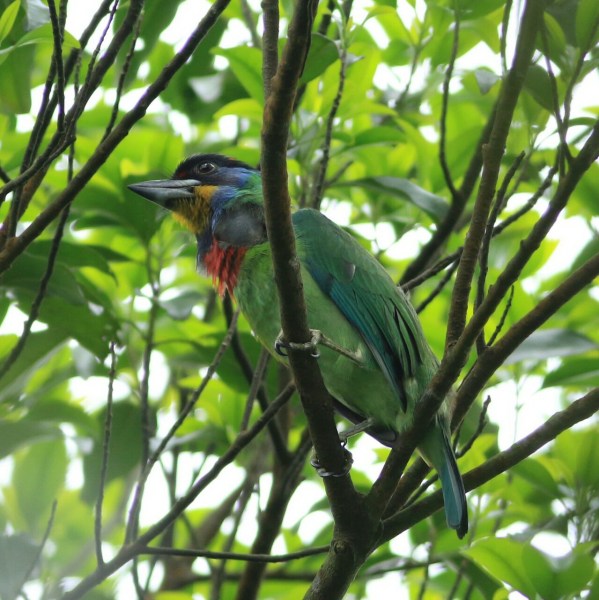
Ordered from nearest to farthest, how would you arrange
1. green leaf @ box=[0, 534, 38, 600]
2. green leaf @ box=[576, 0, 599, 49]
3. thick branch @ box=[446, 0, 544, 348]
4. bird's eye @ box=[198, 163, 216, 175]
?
thick branch @ box=[446, 0, 544, 348]
green leaf @ box=[576, 0, 599, 49]
green leaf @ box=[0, 534, 38, 600]
bird's eye @ box=[198, 163, 216, 175]

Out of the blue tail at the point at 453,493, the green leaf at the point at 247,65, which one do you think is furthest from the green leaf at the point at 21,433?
the green leaf at the point at 247,65

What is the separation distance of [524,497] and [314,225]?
5.20 ft

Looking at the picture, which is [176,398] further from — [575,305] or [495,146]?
[495,146]

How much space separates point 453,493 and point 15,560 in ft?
4.90

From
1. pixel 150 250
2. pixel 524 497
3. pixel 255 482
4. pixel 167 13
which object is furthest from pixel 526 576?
pixel 167 13

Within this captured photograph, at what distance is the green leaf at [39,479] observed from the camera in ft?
14.7

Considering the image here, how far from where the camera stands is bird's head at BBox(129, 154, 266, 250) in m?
4.18

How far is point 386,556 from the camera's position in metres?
4.59

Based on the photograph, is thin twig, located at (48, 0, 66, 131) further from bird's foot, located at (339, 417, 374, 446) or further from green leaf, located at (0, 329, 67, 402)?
bird's foot, located at (339, 417, 374, 446)

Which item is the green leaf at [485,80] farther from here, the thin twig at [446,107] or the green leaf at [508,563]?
the green leaf at [508,563]

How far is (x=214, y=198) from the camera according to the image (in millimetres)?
4500

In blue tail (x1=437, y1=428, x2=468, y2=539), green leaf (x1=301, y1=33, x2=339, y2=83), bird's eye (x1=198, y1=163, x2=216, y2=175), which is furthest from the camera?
bird's eye (x1=198, y1=163, x2=216, y2=175)

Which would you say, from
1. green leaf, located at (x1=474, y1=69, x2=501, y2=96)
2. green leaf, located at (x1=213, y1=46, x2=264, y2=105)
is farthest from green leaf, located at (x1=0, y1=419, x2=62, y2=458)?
green leaf, located at (x1=474, y1=69, x2=501, y2=96)

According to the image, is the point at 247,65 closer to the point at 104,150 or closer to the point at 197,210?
the point at 197,210
